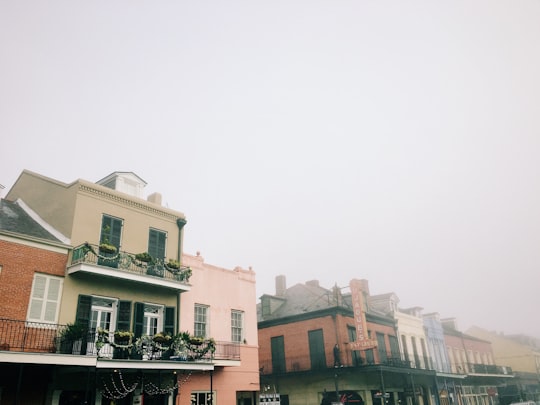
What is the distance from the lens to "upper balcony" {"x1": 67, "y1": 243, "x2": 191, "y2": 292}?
626 inches

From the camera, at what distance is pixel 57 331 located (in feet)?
48.8

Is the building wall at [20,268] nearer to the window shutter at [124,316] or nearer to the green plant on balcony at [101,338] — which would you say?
the green plant on balcony at [101,338]

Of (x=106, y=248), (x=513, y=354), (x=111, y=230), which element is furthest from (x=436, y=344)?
(x=106, y=248)

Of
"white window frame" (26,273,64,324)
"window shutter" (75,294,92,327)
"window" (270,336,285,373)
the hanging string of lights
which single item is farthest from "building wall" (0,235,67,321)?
"window" (270,336,285,373)

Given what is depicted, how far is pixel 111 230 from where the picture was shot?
18.2 metres

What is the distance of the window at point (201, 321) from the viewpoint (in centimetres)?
2006

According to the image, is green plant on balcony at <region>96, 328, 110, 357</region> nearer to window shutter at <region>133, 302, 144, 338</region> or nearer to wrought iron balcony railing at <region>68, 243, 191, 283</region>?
window shutter at <region>133, 302, 144, 338</region>

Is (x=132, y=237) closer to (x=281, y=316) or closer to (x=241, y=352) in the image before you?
(x=241, y=352)

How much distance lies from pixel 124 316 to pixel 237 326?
21.2 feet

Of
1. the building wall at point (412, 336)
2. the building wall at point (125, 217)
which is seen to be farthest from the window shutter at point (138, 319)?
the building wall at point (412, 336)

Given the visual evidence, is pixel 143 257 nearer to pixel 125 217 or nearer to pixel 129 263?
pixel 129 263

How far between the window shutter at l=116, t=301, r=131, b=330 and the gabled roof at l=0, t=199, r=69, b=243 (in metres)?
3.34

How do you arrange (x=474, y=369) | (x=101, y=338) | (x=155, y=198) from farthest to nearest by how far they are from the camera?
1. (x=474, y=369)
2. (x=155, y=198)
3. (x=101, y=338)

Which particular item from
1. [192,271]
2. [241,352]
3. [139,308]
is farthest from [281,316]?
[139,308]
